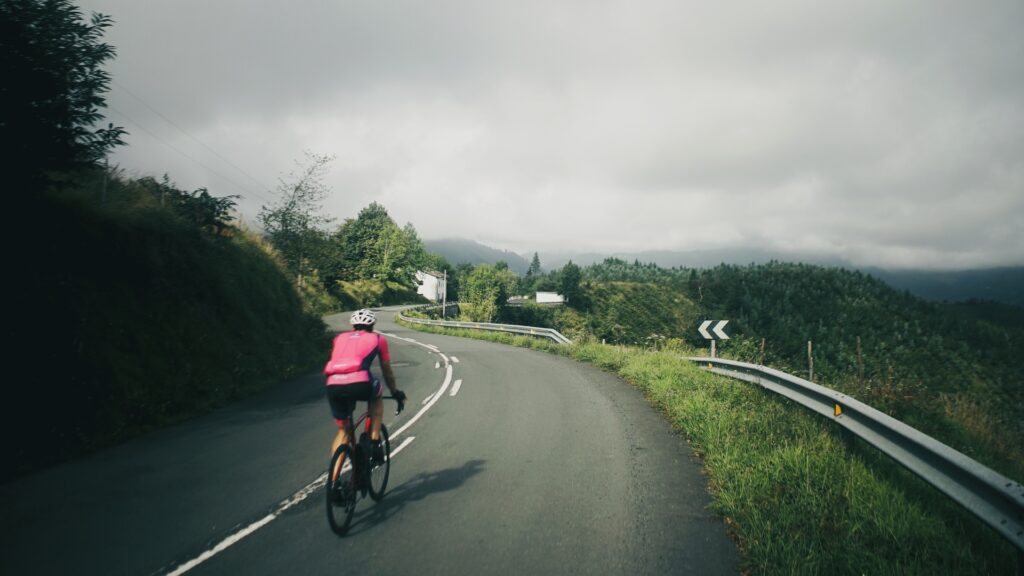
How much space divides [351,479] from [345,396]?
83 cm

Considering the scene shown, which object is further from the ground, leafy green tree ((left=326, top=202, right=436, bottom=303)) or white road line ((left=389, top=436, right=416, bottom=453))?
leafy green tree ((left=326, top=202, right=436, bottom=303))

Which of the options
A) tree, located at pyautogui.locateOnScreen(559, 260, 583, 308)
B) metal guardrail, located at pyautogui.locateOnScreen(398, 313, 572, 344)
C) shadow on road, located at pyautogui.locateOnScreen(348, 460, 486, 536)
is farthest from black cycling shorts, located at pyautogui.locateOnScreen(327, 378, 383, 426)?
tree, located at pyautogui.locateOnScreen(559, 260, 583, 308)

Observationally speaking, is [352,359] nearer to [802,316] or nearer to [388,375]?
[388,375]

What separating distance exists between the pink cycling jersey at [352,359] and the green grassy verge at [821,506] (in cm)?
377

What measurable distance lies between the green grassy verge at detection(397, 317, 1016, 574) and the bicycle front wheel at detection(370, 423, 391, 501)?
3.56 m

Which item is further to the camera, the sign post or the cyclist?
the sign post

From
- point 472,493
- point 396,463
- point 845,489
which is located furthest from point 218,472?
point 845,489

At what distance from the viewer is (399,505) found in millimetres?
4574

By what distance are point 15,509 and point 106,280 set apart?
19.3 ft

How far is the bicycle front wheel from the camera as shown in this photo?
4.64m

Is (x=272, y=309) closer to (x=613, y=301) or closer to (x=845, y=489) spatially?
(x=845, y=489)

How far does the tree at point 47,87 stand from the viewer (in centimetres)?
563

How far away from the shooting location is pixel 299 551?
3662mm

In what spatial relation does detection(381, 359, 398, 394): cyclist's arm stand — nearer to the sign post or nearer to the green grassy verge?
the green grassy verge
